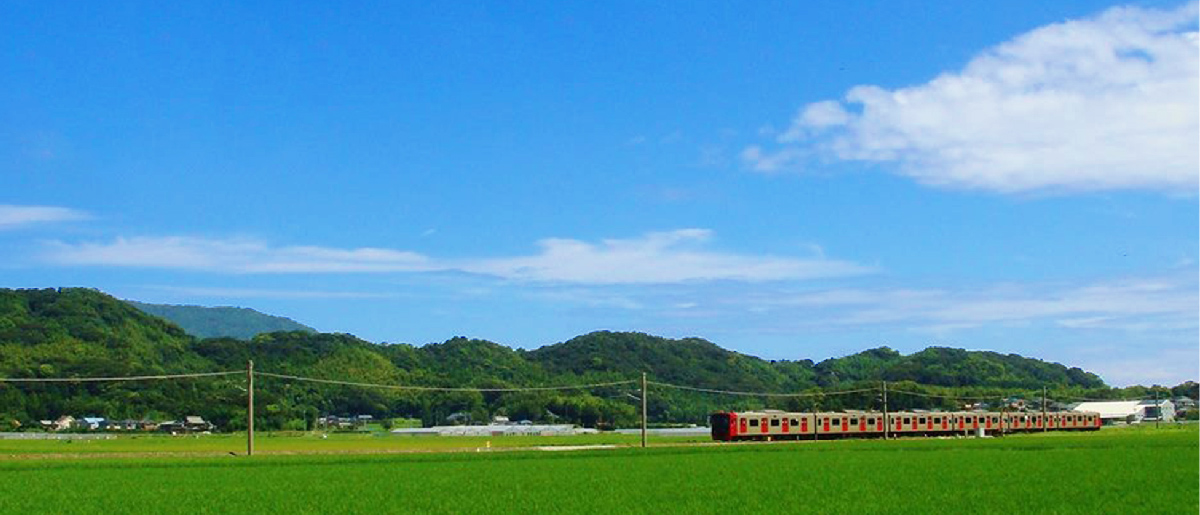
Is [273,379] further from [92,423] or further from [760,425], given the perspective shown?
[760,425]

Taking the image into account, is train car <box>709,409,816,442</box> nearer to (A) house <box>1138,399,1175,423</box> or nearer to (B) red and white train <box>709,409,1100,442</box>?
(B) red and white train <box>709,409,1100,442</box>

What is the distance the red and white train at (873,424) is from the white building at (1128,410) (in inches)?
2244

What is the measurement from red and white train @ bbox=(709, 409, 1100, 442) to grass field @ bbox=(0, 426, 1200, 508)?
32.9 m

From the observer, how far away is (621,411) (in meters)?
136

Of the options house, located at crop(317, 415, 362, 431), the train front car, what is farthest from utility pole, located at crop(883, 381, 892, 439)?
house, located at crop(317, 415, 362, 431)

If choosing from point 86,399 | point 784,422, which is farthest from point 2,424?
point 784,422

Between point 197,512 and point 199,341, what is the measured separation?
138 meters

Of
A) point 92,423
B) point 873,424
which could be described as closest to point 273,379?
point 92,423

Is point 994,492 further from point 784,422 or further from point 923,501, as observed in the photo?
point 784,422

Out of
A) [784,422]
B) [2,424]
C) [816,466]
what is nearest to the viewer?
[816,466]

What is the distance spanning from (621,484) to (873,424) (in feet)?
201

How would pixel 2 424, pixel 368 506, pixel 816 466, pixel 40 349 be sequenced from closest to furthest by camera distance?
pixel 368 506 < pixel 816 466 < pixel 2 424 < pixel 40 349

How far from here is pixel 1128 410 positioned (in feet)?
539

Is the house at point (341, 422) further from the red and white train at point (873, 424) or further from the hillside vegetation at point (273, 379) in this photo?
the red and white train at point (873, 424)
